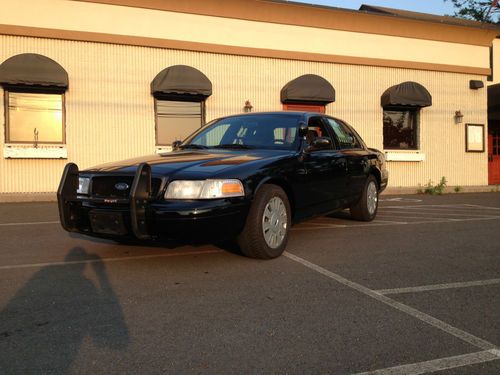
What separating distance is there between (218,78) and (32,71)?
463 cm

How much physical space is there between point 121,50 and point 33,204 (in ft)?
14.6

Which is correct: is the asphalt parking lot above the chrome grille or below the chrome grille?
below

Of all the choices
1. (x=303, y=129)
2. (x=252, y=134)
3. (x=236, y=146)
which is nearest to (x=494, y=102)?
(x=303, y=129)

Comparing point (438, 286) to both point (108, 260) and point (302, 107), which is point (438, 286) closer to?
point (108, 260)

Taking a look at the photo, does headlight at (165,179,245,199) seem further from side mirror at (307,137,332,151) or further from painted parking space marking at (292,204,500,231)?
painted parking space marking at (292,204,500,231)

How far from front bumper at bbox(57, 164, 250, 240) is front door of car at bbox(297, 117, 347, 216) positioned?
3.79 ft

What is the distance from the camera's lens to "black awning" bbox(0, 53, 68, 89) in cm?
1024

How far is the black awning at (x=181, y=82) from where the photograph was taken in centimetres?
1145

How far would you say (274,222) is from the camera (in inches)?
179

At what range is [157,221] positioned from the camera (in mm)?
3807

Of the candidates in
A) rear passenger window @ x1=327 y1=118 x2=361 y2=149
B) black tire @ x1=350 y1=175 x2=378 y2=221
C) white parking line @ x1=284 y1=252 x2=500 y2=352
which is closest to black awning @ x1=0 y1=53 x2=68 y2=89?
rear passenger window @ x1=327 y1=118 x2=361 y2=149

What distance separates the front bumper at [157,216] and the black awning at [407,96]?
10.9 metres

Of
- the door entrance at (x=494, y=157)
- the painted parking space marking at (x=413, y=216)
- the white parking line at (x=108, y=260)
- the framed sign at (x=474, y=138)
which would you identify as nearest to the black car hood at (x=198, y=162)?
the white parking line at (x=108, y=260)

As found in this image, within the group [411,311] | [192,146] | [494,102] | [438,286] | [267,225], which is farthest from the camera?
[494,102]
